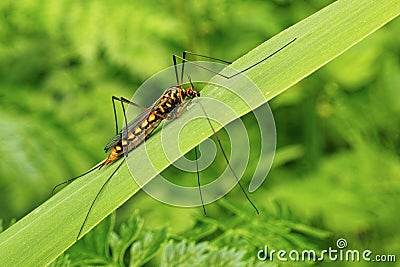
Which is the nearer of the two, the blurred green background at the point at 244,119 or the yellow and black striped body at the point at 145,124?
the yellow and black striped body at the point at 145,124

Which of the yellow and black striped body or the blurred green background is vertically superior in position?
the blurred green background

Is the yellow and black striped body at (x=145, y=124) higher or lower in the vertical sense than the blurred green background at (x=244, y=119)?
lower

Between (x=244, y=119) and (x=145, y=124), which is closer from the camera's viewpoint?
(x=145, y=124)

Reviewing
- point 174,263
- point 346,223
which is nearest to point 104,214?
point 174,263

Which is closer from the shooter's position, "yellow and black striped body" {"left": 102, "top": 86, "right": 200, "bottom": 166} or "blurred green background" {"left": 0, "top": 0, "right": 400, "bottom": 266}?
"yellow and black striped body" {"left": 102, "top": 86, "right": 200, "bottom": 166}
